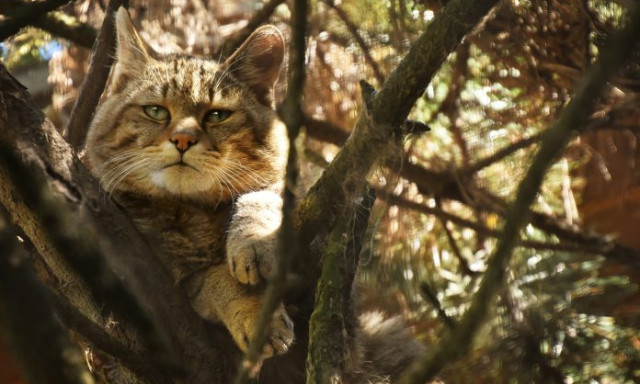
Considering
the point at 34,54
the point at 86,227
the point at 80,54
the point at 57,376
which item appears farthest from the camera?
the point at 80,54

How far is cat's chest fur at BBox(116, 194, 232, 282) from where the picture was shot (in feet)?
7.49

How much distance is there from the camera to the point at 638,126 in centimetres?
249

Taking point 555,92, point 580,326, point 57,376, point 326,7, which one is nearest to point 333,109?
point 326,7

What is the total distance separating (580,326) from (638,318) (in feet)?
0.47

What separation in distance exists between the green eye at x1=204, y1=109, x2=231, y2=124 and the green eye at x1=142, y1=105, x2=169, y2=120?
5.0 inches

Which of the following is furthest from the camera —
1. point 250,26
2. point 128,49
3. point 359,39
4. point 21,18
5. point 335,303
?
point 250,26

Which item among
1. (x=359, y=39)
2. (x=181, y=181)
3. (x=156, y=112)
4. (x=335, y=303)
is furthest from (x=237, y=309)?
(x=359, y=39)

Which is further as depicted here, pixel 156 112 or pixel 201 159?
pixel 156 112

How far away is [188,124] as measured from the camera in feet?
7.88

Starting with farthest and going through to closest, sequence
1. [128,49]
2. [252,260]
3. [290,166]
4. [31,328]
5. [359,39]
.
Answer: [359,39], [128,49], [252,260], [290,166], [31,328]

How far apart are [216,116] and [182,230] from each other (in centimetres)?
40

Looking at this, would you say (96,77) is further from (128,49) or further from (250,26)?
(250,26)

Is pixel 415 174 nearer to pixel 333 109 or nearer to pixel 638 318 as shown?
pixel 333 109

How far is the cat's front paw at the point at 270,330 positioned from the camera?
195cm
